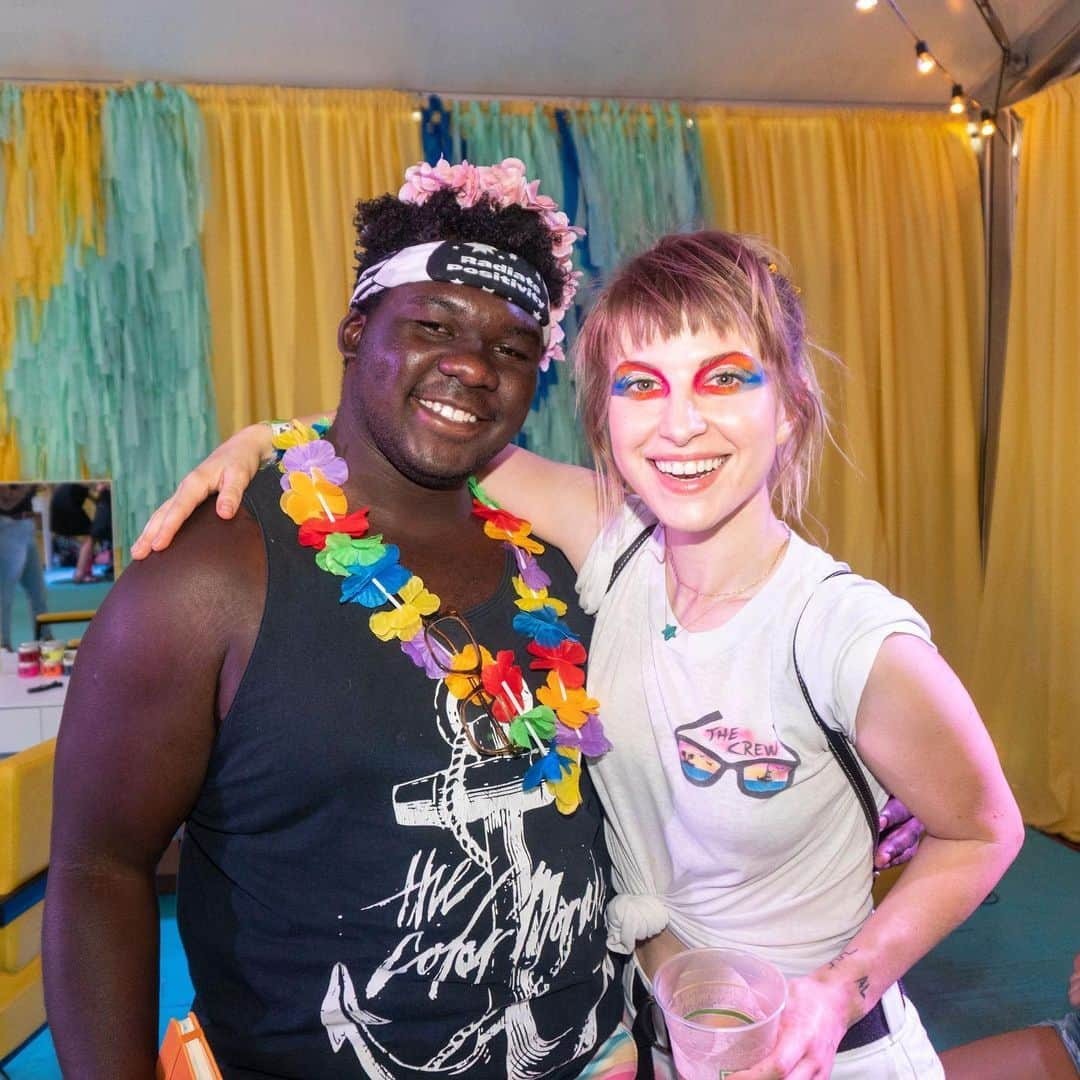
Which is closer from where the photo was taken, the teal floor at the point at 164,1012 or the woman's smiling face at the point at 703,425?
the woman's smiling face at the point at 703,425

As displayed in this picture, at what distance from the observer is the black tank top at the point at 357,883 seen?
1.07 metres

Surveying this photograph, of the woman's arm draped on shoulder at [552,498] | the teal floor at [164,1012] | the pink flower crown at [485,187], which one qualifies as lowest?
the teal floor at [164,1012]

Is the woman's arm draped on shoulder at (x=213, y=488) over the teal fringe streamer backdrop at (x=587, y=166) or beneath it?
beneath

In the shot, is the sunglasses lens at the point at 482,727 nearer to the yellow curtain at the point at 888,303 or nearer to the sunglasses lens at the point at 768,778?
the sunglasses lens at the point at 768,778

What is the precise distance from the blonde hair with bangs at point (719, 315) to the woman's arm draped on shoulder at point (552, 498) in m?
0.17

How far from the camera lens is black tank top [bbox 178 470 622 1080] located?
3.51ft

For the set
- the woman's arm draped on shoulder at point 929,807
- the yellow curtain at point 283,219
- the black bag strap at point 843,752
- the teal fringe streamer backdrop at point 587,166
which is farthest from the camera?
the teal fringe streamer backdrop at point 587,166

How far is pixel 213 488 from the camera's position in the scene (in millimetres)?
1227

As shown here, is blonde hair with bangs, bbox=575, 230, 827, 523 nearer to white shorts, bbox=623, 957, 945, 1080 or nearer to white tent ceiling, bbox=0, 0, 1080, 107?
white shorts, bbox=623, 957, 945, 1080

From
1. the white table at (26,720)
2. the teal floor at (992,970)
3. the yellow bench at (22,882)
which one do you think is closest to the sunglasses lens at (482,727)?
the yellow bench at (22,882)

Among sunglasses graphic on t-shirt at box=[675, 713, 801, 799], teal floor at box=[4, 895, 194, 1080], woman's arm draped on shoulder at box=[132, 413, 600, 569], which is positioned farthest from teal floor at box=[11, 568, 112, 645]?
sunglasses graphic on t-shirt at box=[675, 713, 801, 799]

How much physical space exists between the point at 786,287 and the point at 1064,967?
2.36 metres

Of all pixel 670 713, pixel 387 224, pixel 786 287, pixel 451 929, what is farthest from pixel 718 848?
pixel 387 224

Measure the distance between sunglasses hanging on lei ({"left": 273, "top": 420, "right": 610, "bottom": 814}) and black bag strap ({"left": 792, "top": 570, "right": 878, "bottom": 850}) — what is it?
0.94 ft
